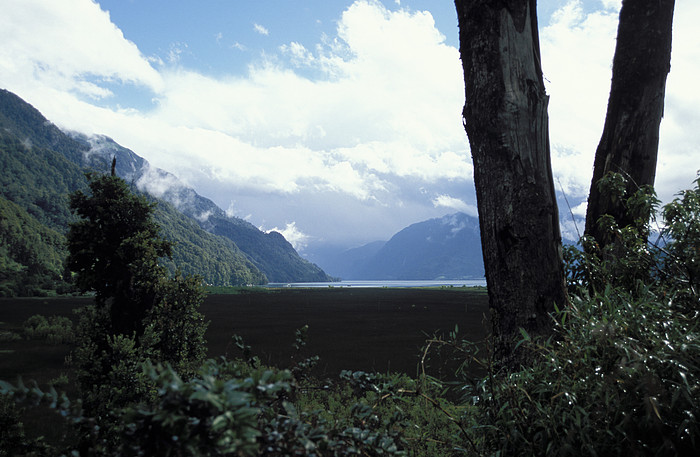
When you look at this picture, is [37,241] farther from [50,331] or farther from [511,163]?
[511,163]

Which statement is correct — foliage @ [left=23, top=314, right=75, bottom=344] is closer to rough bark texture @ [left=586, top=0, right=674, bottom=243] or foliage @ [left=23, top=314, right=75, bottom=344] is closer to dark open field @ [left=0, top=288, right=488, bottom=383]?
dark open field @ [left=0, top=288, right=488, bottom=383]

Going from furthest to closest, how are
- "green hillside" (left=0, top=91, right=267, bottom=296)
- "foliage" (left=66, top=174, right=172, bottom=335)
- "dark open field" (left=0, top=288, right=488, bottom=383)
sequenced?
1. "green hillside" (left=0, top=91, right=267, bottom=296)
2. "dark open field" (left=0, top=288, right=488, bottom=383)
3. "foliage" (left=66, top=174, right=172, bottom=335)

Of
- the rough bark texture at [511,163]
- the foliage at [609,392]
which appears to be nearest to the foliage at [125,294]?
the rough bark texture at [511,163]

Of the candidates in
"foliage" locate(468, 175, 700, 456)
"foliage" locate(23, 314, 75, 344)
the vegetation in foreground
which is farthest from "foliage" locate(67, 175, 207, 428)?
"foliage" locate(23, 314, 75, 344)

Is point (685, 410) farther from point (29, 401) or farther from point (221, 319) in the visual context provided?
point (221, 319)

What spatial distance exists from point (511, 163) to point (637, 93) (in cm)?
238

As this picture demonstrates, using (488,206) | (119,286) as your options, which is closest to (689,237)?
(488,206)

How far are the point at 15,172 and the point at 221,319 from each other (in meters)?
203

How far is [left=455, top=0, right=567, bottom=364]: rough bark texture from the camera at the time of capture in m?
3.02

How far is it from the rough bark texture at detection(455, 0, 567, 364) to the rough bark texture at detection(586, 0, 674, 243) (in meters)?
1.57

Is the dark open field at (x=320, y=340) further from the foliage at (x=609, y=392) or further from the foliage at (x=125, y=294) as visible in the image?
the foliage at (x=609, y=392)

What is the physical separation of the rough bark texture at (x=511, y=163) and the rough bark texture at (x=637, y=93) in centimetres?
157

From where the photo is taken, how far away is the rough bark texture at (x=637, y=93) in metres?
4.30

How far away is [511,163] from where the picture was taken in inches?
126
